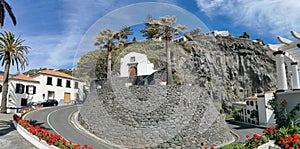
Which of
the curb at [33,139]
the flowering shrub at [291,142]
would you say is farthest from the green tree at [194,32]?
the curb at [33,139]

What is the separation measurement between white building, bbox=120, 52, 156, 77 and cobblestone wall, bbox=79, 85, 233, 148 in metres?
2.93

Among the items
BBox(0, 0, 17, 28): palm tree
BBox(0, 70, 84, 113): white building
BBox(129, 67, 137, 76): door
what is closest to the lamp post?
BBox(129, 67, 137, 76): door

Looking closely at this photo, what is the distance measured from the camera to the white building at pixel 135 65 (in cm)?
1917

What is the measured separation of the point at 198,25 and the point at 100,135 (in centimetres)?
1088

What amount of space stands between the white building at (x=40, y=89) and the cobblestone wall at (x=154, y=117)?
1186 centimetres

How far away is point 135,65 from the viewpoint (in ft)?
67.6

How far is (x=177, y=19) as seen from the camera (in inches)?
446

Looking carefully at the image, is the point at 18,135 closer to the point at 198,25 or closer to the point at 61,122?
the point at 61,122

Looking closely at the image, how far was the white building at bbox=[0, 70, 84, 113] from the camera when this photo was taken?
1148 inches

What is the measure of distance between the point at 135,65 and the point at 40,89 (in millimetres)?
20348

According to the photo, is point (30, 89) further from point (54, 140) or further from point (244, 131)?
point (244, 131)

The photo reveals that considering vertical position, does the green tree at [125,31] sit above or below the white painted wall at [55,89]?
above

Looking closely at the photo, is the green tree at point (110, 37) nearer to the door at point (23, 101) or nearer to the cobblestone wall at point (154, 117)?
the cobblestone wall at point (154, 117)

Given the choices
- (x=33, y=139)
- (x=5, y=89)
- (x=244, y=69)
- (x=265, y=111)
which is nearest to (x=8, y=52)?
(x=5, y=89)
